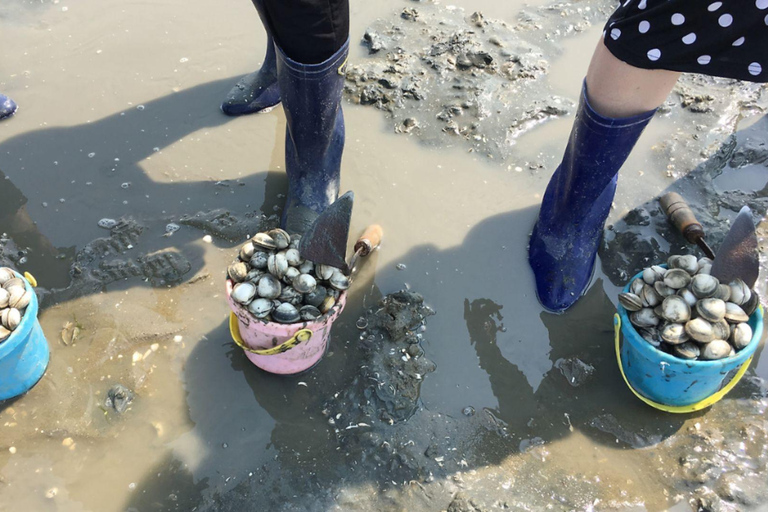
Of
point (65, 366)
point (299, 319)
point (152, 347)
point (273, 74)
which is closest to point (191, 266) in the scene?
point (152, 347)

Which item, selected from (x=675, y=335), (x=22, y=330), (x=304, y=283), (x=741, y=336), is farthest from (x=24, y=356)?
(x=741, y=336)

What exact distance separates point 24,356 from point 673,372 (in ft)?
7.85

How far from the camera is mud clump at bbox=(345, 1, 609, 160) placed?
3.25 metres

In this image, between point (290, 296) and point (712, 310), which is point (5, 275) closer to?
point (290, 296)

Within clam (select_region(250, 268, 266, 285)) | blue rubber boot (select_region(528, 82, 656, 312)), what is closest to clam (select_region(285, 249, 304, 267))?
clam (select_region(250, 268, 266, 285))

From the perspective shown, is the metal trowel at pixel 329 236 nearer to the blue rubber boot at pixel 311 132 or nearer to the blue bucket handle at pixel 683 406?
the blue rubber boot at pixel 311 132

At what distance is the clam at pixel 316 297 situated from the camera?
6.70 ft

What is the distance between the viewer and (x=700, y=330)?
1974 millimetres

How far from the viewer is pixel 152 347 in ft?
7.75

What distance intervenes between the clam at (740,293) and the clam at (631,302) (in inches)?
12.6

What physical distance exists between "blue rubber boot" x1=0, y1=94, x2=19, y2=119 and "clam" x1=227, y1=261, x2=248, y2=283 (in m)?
2.07

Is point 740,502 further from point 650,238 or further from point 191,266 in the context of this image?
point 191,266

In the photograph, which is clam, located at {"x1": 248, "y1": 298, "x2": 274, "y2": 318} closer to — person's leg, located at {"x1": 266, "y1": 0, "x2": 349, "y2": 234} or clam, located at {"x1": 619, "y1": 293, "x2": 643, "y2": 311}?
person's leg, located at {"x1": 266, "y1": 0, "x2": 349, "y2": 234}

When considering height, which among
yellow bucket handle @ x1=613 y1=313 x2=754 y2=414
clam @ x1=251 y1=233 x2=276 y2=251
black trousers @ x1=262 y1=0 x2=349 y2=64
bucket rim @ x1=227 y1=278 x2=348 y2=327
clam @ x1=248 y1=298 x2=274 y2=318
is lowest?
yellow bucket handle @ x1=613 y1=313 x2=754 y2=414
